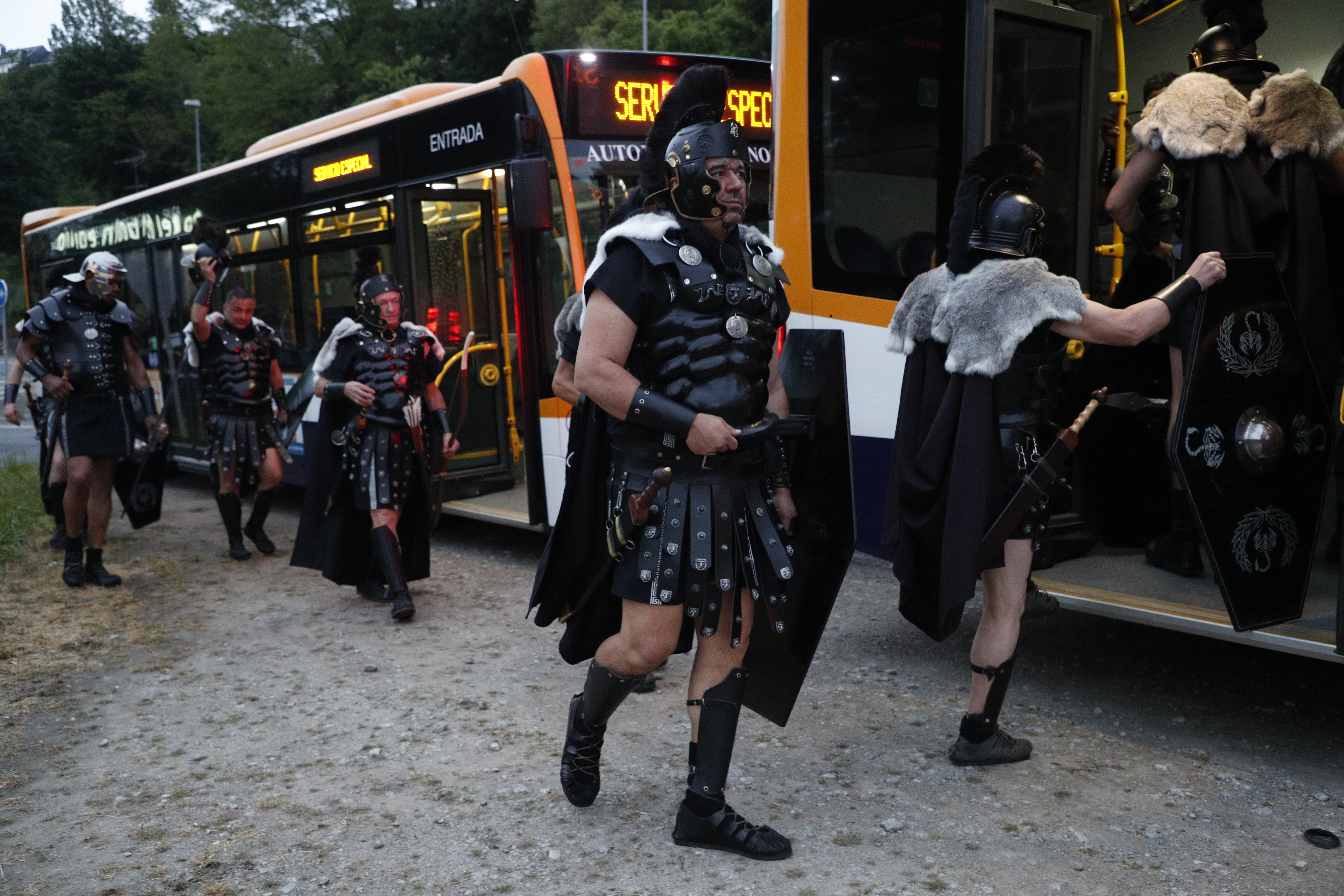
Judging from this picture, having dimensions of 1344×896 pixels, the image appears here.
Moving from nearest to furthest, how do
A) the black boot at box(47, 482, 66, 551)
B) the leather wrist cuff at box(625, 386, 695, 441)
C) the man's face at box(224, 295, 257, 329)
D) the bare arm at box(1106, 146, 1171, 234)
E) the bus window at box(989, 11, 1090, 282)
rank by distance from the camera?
the leather wrist cuff at box(625, 386, 695, 441), the bare arm at box(1106, 146, 1171, 234), the bus window at box(989, 11, 1090, 282), the black boot at box(47, 482, 66, 551), the man's face at box(224, 295, 257, 329)

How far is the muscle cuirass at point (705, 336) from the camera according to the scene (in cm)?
318

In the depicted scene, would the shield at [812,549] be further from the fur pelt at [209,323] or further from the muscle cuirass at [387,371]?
the fur pelt at [209,323]

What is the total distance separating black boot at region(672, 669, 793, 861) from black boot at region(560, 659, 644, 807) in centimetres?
26

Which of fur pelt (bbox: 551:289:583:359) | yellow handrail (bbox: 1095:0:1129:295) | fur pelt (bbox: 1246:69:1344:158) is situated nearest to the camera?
fur pelt (bbox: 1246:69:1344:158)

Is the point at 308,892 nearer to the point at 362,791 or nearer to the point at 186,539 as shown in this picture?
the point at 362,791

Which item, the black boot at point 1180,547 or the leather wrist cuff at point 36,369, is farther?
the leather wrist cuff at point 36,369

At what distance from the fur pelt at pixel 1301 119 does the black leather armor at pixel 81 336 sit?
21.3 feet

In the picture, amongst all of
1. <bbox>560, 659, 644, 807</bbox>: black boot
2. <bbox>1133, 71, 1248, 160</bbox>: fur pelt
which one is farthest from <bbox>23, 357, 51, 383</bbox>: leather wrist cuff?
<bbox>1133, 71, 1248, 160</bbox>: fur pelt

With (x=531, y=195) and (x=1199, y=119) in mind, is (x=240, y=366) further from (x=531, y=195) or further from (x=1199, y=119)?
(x=1199, y=119)

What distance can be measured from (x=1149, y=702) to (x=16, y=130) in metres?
47.7

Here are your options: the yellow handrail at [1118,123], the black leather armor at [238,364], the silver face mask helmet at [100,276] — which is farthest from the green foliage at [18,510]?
the yellow handrail at [1118,123]

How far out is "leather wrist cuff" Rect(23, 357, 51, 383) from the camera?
7238 mm

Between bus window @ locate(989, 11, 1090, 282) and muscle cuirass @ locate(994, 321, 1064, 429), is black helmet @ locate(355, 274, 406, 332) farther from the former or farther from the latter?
muscle cuirass @ locate(994, 321, 1064, 429)

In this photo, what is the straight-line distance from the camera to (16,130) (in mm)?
42406
